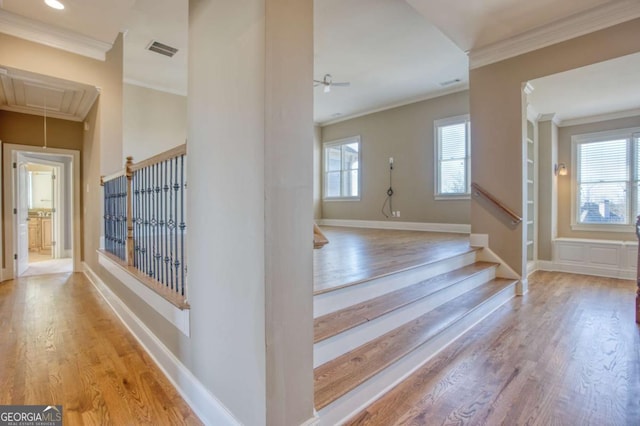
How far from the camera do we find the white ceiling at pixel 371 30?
3.16 m

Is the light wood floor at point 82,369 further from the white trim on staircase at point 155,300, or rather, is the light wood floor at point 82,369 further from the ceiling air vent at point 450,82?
the ceiling air vent at point 450,82

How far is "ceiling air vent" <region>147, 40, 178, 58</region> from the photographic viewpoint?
4422 millimetres

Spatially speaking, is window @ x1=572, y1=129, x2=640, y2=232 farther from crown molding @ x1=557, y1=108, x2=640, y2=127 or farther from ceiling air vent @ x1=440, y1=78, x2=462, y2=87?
ceiling air vent @ x1=440, y1=78, x2=462, y2=87

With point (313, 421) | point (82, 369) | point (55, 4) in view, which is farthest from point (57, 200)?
point (313, 421)

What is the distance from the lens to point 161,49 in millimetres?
→ 4578

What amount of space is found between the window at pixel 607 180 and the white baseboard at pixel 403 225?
1.90m

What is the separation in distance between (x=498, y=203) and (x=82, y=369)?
442cm

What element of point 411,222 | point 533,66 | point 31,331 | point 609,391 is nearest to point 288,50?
point 609,391

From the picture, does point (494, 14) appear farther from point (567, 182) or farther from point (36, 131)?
point (36, 131)

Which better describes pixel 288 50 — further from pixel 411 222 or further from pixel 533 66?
pixel 411 222

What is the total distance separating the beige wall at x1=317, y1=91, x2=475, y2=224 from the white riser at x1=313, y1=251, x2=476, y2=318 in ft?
10.8

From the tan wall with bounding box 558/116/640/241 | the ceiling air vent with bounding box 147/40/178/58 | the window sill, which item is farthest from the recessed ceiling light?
the window sill

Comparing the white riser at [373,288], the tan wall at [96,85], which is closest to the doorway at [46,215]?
the tan wall at [96,85]

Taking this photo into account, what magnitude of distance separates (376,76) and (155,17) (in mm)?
3588
